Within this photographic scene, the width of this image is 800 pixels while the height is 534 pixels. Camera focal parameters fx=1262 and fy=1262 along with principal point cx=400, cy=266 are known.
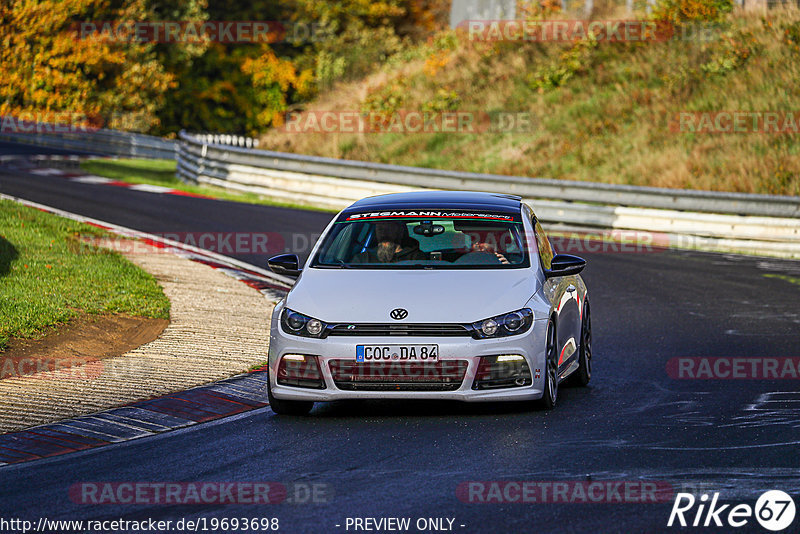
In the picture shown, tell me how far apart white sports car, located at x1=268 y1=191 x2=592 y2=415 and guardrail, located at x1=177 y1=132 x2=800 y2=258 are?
11.9 m

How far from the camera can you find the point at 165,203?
25.4 meters

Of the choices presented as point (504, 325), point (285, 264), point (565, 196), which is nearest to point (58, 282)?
point (285, 264)

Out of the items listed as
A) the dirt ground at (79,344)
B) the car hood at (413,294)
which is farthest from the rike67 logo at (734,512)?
the dirt ground at (79,344)

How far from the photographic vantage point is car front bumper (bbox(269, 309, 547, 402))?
8.59 meters

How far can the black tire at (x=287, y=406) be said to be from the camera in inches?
357

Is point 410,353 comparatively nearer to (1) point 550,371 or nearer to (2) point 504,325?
(2) point 504,325

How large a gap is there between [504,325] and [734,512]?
275 centimetres

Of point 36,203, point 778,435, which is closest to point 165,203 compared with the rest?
point 36,203

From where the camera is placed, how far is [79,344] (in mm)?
11516

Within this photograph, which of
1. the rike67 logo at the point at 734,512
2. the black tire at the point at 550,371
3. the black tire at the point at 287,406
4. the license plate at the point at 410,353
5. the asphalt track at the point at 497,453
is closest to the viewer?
the rike67 logo at the point at 734,512

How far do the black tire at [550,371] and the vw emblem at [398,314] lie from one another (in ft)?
3.46

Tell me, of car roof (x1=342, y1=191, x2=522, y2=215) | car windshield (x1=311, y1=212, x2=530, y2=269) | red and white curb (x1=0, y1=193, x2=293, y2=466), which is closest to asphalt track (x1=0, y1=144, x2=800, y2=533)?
red and white curb (x1=0, y1=193, x2=293, y2=466)

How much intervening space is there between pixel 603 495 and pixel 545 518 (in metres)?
0.55

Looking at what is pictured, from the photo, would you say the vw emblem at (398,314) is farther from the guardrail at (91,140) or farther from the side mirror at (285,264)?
the guardrail at (91,140)
